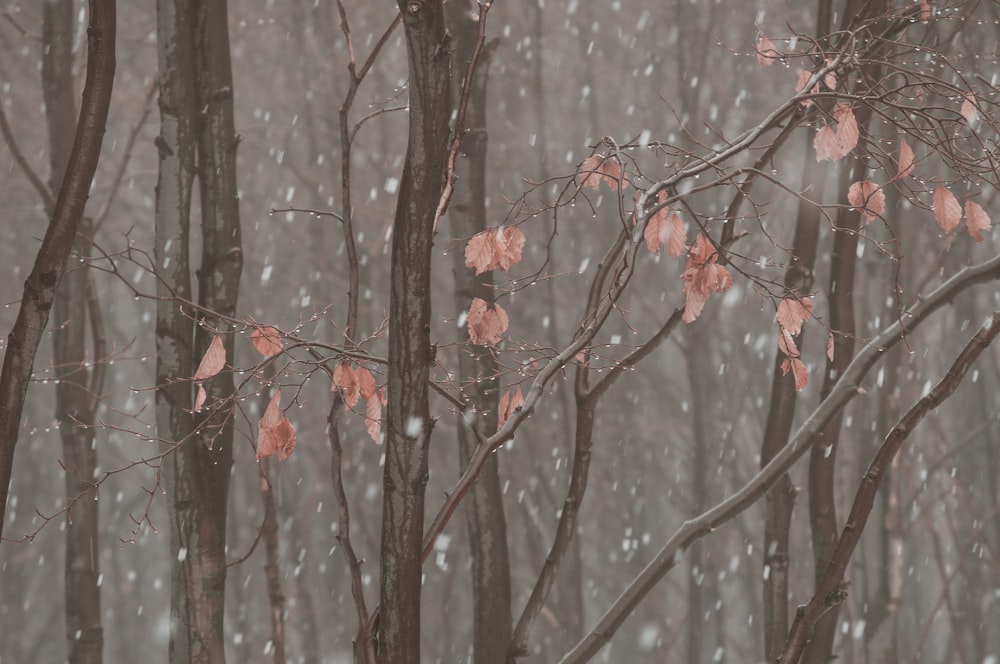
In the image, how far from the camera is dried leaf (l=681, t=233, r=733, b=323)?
5.80 feet

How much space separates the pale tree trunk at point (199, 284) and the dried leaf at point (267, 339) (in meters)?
0.42

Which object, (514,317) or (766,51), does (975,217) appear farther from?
(514,317)

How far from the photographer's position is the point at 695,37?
30.2ft

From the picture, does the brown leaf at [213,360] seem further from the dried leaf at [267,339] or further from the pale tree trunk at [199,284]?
the pale tree trunk at [199,284]

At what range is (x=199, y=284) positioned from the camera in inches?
90.4

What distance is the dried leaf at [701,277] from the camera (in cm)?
177

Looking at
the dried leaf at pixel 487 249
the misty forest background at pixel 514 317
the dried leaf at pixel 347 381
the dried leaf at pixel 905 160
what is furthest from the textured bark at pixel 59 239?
the misty forest background at pixel 514 317

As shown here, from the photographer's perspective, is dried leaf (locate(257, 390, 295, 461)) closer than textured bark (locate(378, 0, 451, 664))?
No

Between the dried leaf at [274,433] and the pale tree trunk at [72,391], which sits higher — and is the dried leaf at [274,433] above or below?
below

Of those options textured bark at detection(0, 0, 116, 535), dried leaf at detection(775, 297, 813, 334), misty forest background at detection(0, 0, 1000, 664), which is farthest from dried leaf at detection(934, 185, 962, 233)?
misty forest background at detection(0, 0, 1000, 664)

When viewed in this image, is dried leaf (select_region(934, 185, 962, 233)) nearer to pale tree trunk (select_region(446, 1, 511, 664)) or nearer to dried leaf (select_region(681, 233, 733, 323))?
dried leaf (select_region(681, 233, 733, 323))

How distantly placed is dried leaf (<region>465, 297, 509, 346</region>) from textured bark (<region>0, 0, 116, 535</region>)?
0.75 m

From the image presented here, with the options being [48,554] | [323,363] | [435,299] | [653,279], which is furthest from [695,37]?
[48,554]

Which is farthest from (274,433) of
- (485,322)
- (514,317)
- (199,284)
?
(514,317)
